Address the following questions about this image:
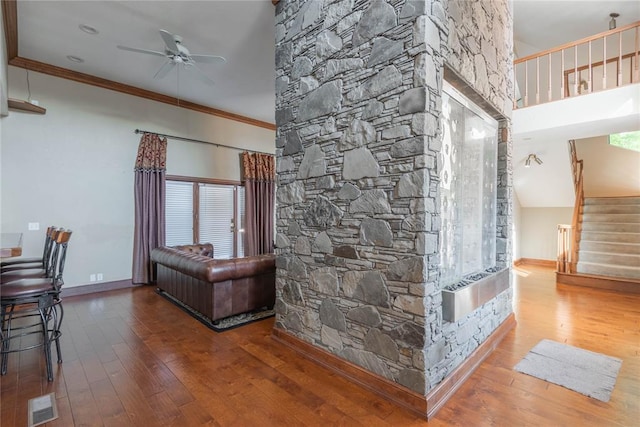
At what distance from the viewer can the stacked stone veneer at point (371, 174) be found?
2002mm

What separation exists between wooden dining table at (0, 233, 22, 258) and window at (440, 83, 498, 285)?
3.32 meters

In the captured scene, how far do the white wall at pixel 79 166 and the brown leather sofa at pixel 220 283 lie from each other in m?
1.74

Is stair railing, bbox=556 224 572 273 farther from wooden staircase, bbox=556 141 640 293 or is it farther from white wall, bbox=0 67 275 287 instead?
Result: white wall, bbox=0 67 275 287

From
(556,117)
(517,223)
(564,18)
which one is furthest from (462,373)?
(517,223)

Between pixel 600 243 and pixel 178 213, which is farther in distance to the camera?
pixel 178 213

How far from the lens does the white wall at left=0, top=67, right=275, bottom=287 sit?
432 cm

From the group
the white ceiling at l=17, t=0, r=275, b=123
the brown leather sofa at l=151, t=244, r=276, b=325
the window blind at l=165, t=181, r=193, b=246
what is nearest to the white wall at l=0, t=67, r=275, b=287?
the window blind at l=165, t=181, r=193, b=246

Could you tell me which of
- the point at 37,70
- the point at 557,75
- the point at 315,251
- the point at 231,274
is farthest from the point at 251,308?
the point at 557,75

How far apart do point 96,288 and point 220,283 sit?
2.98 meters

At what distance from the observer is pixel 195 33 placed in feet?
12.7

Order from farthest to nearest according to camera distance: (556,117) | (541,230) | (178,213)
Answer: (541,230)
(178,213)
(556,117)

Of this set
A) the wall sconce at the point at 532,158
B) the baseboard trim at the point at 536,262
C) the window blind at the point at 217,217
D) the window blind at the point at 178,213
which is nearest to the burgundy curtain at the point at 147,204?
the window blind at the point at 178,213

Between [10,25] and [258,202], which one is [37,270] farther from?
[258,202]

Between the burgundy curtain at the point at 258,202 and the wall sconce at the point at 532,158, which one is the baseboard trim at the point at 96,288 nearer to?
the burgundy curtain at the point at 258,202
